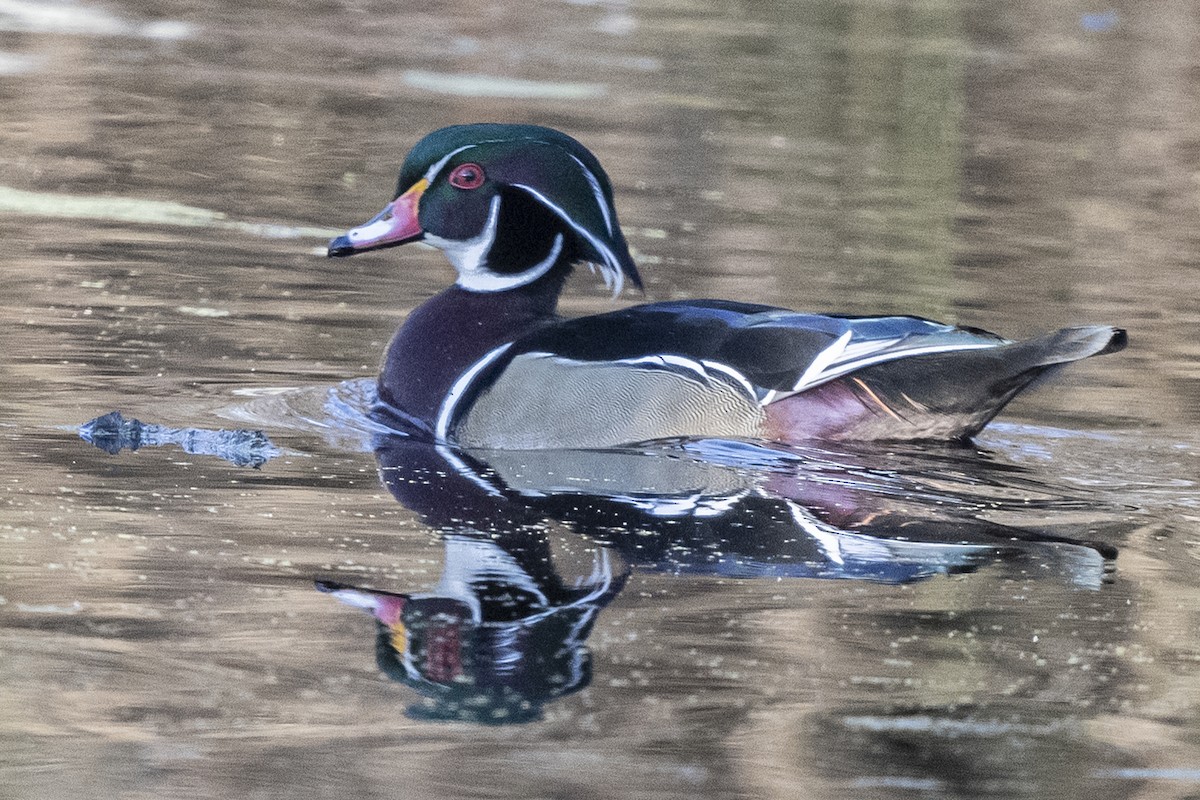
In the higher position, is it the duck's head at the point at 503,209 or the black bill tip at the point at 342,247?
the duck's head at the point at 503,209

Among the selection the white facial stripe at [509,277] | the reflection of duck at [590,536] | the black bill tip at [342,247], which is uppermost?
the black bill tip at [342,247]

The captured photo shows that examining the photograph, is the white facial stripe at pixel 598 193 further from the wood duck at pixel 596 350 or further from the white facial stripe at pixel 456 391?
the white facial stripe at pixel 456 391

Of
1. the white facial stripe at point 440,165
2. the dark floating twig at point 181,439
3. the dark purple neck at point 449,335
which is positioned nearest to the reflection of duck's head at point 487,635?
the dark floating twig at point 181,439

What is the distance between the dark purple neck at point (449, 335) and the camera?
22.9ft

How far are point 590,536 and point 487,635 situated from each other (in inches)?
39.3

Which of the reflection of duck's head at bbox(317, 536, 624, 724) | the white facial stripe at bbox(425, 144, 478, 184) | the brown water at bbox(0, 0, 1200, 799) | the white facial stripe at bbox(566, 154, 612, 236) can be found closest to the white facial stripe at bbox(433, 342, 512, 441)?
the brown water at bbox(0, 0, 1200, 799)

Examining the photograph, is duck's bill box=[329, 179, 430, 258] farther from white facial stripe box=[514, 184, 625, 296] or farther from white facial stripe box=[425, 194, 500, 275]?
white facial stripe box=[514, 184, 625, 296]

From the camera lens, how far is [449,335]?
23.2 feet

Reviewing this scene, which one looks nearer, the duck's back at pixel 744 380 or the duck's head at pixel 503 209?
the duck's back at pixel 744 380

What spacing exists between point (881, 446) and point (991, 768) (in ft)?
8.91

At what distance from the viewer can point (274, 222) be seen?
1034 centimetres

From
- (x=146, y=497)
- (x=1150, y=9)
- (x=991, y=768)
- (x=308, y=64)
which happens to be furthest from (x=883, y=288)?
(x=1150, y=9)

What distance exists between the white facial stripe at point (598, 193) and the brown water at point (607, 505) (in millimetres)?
893

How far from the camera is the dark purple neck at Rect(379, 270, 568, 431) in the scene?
6992 mm
